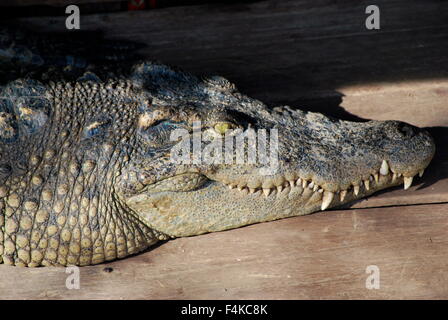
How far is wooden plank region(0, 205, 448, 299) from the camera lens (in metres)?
2.86

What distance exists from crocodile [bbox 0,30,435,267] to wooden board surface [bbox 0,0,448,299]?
0.42 ft

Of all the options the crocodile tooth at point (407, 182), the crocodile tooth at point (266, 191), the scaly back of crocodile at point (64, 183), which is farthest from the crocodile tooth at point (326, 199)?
the scaly back of crocodile at point (64, 183)

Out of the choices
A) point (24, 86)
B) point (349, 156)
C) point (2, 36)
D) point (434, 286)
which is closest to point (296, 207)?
point (349, 156)

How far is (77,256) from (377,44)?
261 cm

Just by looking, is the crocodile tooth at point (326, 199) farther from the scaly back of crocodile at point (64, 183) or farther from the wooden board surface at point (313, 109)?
the scaly back of crocodile at point (64, 183)

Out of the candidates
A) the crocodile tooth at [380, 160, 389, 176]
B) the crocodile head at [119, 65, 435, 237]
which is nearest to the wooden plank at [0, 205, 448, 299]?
the crocodile head at [119, 65, 435, 237]

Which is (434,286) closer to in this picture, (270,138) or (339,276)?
(339,276)

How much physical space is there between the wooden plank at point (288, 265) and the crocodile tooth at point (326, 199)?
192mm

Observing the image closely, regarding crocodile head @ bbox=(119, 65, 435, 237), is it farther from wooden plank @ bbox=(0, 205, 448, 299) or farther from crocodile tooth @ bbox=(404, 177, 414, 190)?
wooden plank @ bbox=(0, 205, 448, 299)

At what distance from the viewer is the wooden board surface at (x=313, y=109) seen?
2885 millimetres

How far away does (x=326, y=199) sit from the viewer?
2.90m

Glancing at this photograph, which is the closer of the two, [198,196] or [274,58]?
[198,196]

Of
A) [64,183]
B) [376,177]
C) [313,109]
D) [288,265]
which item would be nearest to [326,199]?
[376,177]

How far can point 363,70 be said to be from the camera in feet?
12.8
